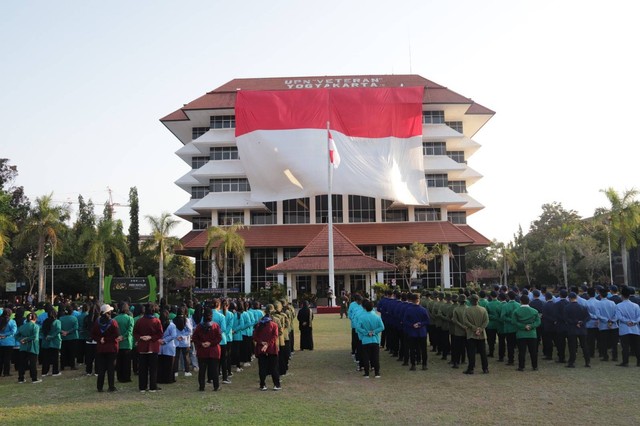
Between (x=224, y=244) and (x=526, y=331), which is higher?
(x=224, y=244)

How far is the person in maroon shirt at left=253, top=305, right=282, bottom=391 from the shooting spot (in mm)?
11359

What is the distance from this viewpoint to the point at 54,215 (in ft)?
137

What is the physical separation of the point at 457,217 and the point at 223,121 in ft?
77.5

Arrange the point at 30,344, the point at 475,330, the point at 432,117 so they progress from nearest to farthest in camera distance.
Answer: the point at 475,330
the point at 30,344
the point at 432,117

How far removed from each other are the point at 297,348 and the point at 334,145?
1134 inches

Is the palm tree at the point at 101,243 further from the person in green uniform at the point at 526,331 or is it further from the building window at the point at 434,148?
the person in green uniform at the point at 526,331

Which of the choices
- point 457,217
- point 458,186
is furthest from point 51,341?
point 458,186

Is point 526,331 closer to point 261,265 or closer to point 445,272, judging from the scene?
point 445,272

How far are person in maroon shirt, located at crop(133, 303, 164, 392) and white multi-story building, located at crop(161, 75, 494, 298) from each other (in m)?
36.3

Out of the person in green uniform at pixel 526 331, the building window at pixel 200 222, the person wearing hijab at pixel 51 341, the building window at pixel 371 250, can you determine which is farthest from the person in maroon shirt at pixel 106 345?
the building window at pixel 200 222

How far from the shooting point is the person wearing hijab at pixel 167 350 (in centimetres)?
1204

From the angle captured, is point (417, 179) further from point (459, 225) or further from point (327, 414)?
point (327, 414)

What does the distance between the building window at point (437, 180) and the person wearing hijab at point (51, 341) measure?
42.8m

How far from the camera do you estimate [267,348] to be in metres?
11.4
